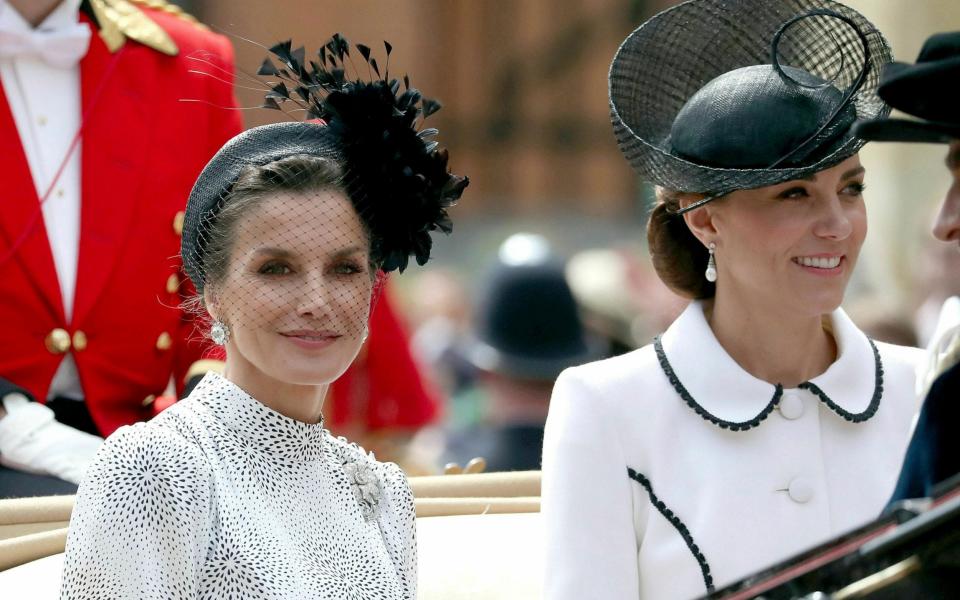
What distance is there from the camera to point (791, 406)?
2918 mm

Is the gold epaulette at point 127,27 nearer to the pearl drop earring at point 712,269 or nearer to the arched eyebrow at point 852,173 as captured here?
the pearl drop earring at point 712,269

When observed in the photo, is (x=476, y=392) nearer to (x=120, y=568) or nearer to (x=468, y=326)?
(x=468, y=326)

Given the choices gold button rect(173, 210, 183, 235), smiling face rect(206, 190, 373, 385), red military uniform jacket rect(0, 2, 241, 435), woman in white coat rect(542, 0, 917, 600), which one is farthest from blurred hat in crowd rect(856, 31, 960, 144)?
gold button rect(173, 210, 183, 235)

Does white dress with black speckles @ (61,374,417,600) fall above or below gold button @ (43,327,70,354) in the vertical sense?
below

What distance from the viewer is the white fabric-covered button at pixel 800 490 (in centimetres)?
285

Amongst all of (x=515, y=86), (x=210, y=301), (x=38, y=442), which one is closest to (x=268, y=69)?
(x=210, y=301)

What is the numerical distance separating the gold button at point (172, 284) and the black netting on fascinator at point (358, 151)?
0.72m

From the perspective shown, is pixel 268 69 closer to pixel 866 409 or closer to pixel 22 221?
pixel 22 221

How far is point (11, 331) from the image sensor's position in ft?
11.5

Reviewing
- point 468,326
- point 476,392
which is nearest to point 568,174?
point 468,326

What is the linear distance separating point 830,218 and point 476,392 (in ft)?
12.5

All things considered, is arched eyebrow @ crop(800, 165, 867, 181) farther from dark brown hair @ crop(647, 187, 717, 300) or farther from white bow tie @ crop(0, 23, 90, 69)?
white bow tie @ crop(0, 23, 90, 69)

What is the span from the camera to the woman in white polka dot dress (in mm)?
2469

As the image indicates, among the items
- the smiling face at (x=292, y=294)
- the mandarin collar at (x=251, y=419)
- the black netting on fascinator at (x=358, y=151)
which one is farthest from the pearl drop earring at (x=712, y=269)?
the mandarin collar at (x=251, y=419)
